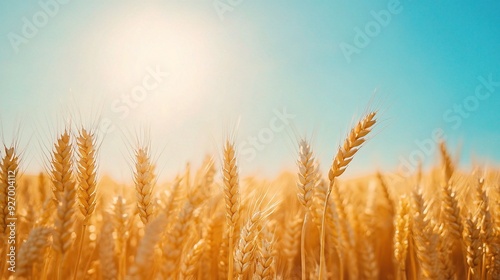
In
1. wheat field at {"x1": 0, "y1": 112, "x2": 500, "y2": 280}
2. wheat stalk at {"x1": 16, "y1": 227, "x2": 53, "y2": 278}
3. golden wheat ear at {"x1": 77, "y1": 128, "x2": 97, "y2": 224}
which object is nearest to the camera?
wheat stalk at {"x1": 16, "y1": 227, "x2": 53, "y2": 278}

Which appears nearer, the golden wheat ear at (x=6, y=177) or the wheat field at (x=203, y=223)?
the wheat field at (x=203, y=223)

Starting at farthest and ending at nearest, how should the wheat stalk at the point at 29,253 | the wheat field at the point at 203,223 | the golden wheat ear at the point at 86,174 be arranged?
the golden wheat ear at the point at 86,174 → the wheat field at the point at 203,223 → the wheat stalk at the point at 29,253

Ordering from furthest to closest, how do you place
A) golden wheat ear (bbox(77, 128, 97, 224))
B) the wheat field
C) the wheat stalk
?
golden wheat ear (bbox(77, 128, 97, 224))
the wheat field
the wheat stalk

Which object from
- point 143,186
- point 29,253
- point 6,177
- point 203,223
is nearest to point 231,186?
point 143,186

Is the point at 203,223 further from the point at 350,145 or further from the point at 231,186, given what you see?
the point at 350,145

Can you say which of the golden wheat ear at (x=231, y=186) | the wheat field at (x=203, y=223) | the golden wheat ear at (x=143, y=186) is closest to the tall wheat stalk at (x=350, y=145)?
the wheat field at (x=203, y=223)

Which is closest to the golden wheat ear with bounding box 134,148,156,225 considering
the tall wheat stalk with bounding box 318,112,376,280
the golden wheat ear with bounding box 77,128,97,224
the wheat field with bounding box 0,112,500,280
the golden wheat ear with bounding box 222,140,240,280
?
the wheat field with bounding box 0,112,500,280

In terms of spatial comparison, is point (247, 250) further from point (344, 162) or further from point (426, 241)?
point (426, 241)

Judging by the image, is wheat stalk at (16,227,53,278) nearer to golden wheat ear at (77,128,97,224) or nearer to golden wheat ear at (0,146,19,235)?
golden wheat ear at (77,128,97,224)

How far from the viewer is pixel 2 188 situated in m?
2.22

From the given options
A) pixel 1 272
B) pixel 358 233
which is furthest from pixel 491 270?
pixel 1 272

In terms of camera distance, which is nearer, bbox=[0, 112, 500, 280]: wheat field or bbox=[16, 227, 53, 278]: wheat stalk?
bbox=[16, 227, 53, 278]: wheat stalk

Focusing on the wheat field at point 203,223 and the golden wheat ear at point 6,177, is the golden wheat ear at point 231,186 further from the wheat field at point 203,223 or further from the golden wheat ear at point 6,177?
the golden wheat ear at point 6,177

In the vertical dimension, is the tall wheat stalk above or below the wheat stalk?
above
